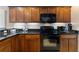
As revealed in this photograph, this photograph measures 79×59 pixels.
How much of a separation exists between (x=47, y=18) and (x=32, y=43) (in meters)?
0.79

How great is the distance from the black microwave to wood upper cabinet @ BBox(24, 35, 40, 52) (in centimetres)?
54

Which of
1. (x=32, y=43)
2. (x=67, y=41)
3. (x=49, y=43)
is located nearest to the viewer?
(x=67, y=41)

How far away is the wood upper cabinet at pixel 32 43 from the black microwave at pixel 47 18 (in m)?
0.54

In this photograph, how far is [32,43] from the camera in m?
2.96

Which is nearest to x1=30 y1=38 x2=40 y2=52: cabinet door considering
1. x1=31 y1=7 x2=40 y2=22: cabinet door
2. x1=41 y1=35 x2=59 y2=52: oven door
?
x1=41 y1=35 x2=59 y2=52: oven door

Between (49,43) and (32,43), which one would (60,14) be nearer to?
(49,43)

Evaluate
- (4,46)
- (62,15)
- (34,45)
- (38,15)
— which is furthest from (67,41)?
(4,46)

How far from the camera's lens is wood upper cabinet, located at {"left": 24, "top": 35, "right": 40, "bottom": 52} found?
2854 millimetres

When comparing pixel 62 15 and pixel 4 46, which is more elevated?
pixel 62 15

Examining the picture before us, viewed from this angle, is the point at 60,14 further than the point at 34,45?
Yes

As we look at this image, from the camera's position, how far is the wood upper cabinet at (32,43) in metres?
2.85
